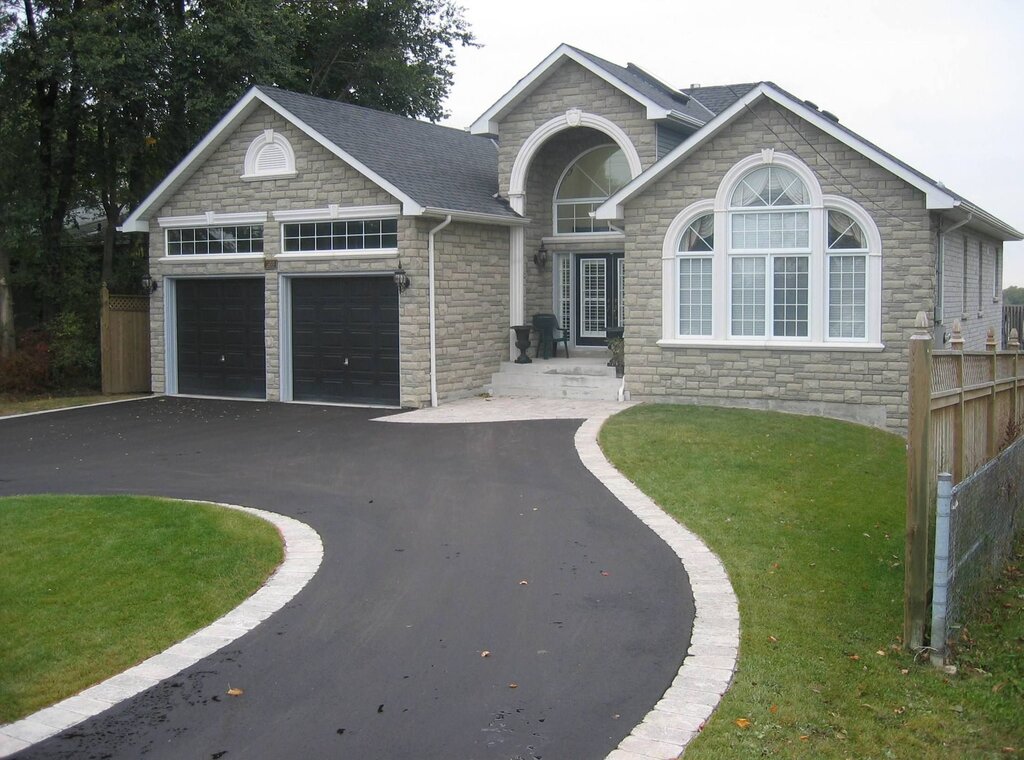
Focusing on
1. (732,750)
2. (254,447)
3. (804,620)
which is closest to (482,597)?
(804,620)

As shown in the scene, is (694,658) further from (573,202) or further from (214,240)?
(214,240)

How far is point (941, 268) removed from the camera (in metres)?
17.7

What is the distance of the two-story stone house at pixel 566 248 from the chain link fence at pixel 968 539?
305 inches

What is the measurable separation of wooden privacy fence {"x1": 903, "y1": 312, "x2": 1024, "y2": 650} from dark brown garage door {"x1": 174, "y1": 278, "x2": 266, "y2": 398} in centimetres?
1392

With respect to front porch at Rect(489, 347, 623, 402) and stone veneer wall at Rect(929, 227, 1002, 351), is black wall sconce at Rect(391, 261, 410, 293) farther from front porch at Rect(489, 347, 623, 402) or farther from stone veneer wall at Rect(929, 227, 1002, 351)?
stone veneer wall at Rect(929, 227, 1002, 351)

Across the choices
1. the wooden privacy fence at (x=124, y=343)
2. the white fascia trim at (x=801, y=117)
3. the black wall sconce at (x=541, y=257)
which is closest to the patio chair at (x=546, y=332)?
the black wall sconce at (x=541, y=257)

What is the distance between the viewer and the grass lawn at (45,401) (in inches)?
806

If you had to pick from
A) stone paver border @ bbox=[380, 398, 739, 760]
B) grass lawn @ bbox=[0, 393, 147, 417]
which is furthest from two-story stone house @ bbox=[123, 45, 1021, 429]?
stone paver border @ bbox=[380, 398, 739, 760]

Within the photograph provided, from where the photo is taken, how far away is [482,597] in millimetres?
8000

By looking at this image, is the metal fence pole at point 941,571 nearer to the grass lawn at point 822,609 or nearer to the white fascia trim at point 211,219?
the grass lawn at point 822,609

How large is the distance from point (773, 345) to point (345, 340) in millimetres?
7917

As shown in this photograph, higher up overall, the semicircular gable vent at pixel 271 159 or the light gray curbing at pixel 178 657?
the semicircular gable vent at pixel 271 159

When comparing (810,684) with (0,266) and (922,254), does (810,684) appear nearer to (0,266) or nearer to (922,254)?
(922,254)

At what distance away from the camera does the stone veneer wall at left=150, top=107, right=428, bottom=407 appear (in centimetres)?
1906
